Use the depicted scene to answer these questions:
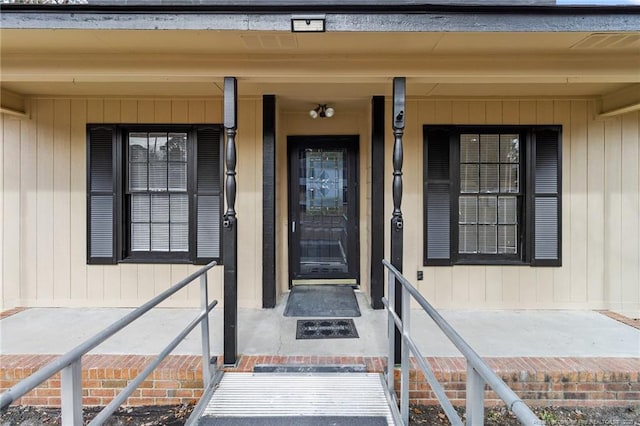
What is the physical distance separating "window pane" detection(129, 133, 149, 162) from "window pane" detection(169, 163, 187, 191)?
0.36m

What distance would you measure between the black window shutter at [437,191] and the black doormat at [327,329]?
1329 millimetres

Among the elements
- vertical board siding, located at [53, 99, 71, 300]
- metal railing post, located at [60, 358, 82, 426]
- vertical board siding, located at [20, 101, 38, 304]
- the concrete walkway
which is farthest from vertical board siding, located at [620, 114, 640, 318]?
vertical board siding, located at [20, 101, 38, 304]

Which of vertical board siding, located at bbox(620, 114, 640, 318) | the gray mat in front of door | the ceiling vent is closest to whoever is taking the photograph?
the ceiling vent

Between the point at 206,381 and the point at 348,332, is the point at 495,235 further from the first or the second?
the point at 206,381

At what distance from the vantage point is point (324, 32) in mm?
2414

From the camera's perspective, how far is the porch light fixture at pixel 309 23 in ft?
7.73

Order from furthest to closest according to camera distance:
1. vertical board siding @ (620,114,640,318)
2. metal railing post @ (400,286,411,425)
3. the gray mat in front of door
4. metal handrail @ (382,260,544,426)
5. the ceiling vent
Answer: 1. vertical board siding @ (620,114,640,318)
2. the gray mat in front of door
3. the ceiling vent
4. metal railing post @ (400,286,411,425)
5. metal handrail @ (382,260,544,426)

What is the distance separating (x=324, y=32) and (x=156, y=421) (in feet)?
10.1

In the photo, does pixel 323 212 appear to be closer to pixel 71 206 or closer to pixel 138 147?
pixel 138 147

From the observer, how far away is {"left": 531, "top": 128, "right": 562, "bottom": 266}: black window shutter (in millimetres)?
4141

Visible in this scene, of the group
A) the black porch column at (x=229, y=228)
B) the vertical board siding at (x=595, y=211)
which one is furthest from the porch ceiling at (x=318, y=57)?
the vertical board siding at (x=595, y=211)

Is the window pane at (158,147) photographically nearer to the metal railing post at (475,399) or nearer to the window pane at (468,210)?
the window pane at (468,210)

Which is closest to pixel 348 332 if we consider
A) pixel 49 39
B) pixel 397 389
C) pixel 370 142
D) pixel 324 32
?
pixel 397 389

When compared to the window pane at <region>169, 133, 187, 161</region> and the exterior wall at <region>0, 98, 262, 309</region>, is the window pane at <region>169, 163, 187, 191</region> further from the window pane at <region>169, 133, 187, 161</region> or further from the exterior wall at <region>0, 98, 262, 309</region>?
the exterior wall at <region>0, 98, 262, 309</region>
